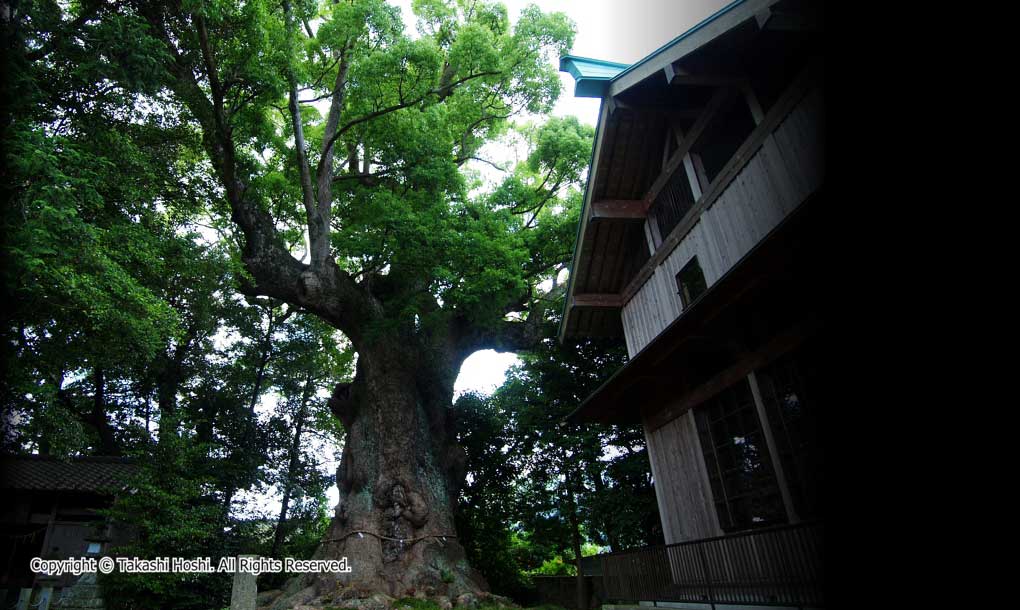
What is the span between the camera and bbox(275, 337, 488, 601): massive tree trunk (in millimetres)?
10414

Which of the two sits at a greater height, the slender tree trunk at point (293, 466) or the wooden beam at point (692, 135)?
the wooden beam at point (692, 135)

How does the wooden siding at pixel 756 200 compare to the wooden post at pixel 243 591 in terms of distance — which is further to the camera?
the wooden post at pixel 243 591

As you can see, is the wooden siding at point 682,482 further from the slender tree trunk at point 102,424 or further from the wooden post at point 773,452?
the slender tree trunk at point 102,424

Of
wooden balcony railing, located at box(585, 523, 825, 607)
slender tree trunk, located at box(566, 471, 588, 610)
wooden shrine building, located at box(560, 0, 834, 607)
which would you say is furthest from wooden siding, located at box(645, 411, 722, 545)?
slender tree trunk, located at box(566, 471, 588, 610)

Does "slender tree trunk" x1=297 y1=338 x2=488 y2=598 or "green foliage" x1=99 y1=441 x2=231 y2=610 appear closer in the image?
"green foliage" x1=99 y1=441 x2=231 y2=610

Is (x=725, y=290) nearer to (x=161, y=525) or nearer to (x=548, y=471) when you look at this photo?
(x=548, y=471)

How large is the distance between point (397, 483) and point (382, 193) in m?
7.20

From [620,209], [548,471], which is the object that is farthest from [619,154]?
[548,471]

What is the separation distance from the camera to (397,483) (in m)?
11.8

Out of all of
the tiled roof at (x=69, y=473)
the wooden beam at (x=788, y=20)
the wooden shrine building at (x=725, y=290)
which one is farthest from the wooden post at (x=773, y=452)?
the tiled roof at (x=69, y=473)

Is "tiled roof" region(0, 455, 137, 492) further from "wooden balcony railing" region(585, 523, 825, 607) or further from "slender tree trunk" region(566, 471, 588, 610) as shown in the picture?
"wooden balcony railing" region(585, 523, 825, 607)

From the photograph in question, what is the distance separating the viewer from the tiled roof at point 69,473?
14398 millimetres

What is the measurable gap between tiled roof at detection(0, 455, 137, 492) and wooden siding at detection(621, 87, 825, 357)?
1622 cm

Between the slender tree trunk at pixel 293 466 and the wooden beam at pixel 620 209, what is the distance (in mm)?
15900
